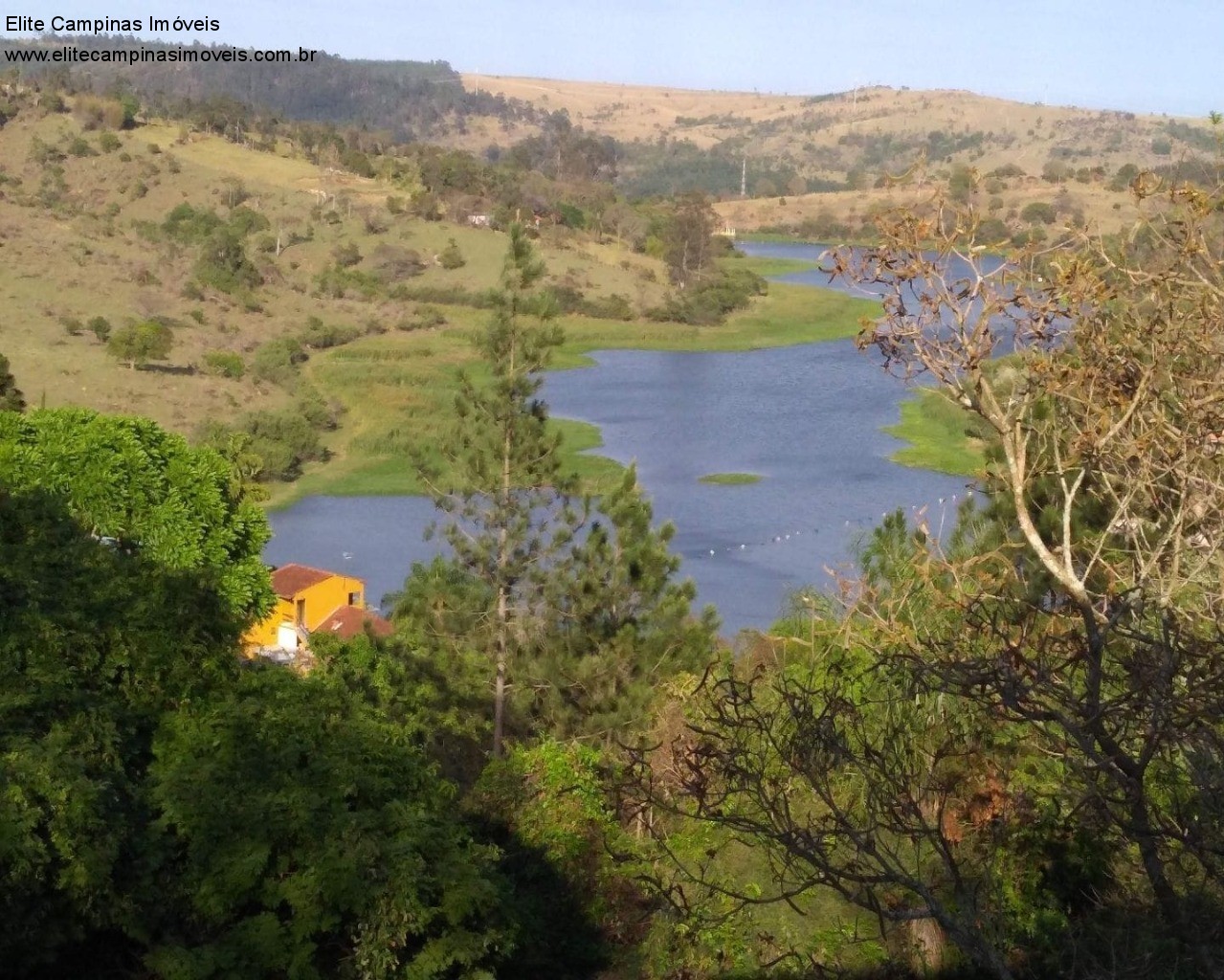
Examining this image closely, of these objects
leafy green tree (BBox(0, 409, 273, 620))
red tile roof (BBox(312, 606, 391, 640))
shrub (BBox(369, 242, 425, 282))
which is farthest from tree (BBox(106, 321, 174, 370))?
leafy green tree (BBox(0, 409, 273, 620))

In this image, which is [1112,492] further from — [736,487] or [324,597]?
[736,487]

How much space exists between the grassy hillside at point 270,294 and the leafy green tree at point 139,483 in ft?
31.8

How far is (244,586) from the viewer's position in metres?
12.1

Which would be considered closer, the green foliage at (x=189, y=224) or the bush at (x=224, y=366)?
the bush at (x=224, y=366)

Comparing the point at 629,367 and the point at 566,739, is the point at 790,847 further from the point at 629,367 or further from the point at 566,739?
the point at 629,367

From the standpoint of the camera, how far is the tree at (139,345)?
30.6 meters

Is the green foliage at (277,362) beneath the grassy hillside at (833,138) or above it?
beneath

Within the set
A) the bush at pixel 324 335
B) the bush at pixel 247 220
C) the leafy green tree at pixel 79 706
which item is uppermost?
the leafy green tree at pixel 79 706

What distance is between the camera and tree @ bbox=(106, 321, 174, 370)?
100 ft

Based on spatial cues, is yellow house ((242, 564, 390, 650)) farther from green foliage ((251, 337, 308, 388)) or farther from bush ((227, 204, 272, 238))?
bush ((227, 204, 272, 238))

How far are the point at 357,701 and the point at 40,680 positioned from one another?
1507 mm

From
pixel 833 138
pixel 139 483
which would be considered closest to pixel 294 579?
pixel 139 483

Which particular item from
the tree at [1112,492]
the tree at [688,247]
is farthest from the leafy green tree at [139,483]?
the tree at [688,247]

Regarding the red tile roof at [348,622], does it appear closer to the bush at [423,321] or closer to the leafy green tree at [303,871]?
the leafy green tree at [303,871]
